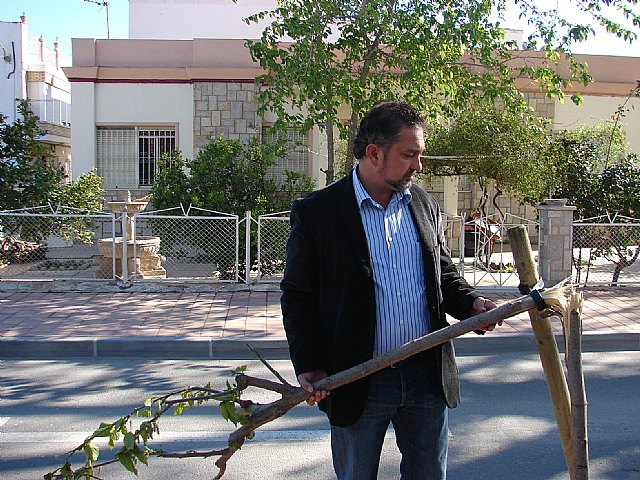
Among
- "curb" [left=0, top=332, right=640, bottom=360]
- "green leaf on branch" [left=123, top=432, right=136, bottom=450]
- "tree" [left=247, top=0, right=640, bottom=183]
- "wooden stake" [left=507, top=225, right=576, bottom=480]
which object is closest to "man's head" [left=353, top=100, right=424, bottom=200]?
"wooden stake" [left=507, top=225, right=576, bottom=480]

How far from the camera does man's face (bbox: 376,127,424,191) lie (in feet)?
8.52

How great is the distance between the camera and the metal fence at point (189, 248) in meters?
10.3

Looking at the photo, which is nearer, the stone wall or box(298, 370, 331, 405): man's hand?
box(298, 370, 331, 405): man's hand

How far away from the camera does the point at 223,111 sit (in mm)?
15898

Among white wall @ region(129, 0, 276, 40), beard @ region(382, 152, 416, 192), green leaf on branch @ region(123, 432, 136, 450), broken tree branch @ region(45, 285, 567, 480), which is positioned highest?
white wall @ region(129, 0, 276, 40)

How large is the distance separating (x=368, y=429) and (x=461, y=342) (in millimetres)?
5037

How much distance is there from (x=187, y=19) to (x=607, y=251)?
1449 centimetres

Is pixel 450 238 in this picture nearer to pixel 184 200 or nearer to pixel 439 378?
pixel 184 200

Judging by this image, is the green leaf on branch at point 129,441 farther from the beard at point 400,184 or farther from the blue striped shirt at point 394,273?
the beard at point 400,184

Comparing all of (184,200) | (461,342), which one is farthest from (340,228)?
(184,200)

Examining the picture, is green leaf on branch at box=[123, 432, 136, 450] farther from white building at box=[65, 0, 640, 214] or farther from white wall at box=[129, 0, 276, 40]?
white wall at box=[129, 0, 276, 40]

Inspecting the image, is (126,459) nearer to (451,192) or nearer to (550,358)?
→ (550,358)

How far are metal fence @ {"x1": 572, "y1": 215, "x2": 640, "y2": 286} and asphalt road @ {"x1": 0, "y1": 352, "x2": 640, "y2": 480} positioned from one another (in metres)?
3.70

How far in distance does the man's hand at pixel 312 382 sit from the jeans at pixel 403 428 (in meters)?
0.18
